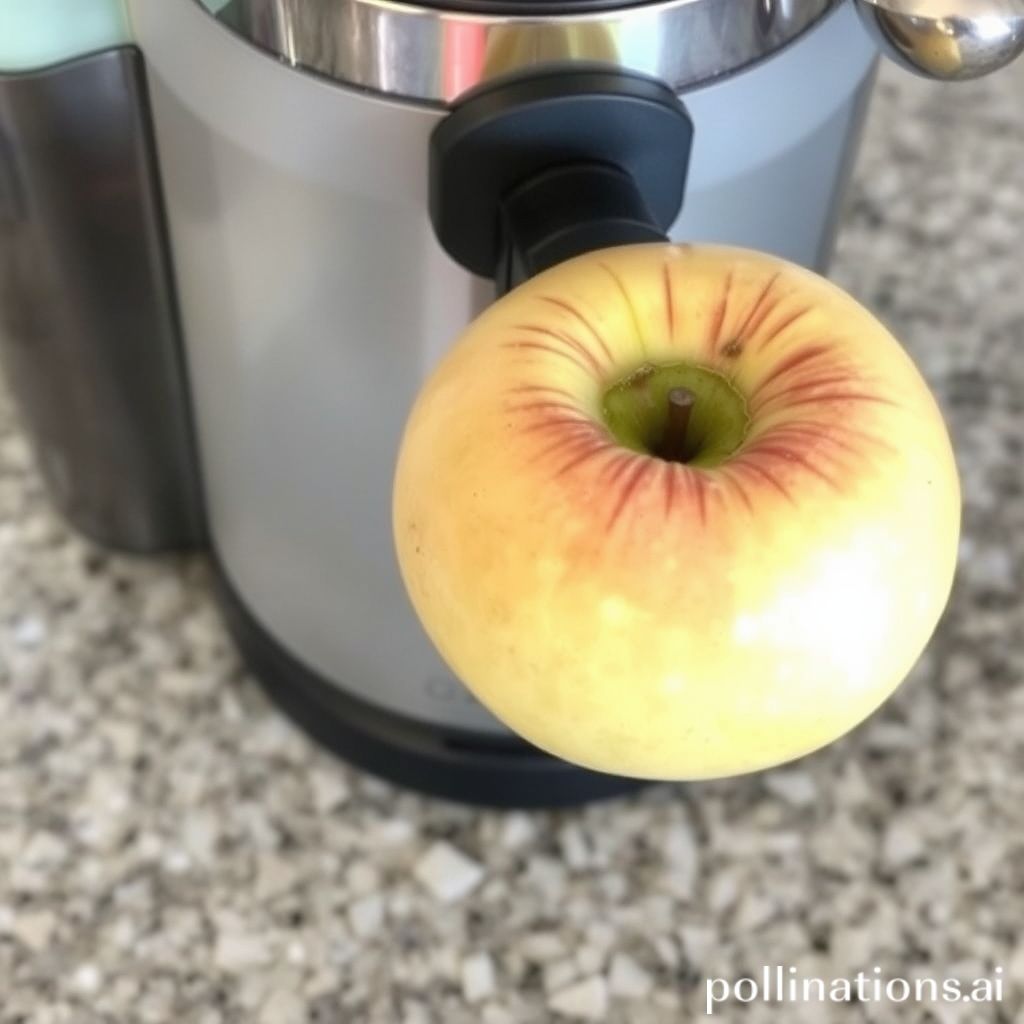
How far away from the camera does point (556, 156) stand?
37 cm

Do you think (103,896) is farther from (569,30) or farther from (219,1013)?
(569,30)

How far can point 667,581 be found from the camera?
0.95 ft

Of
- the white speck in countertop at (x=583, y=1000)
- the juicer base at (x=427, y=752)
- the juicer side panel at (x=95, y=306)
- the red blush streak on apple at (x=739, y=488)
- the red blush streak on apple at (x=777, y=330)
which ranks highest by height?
the red blush streak on apple at (x=777, y=330)

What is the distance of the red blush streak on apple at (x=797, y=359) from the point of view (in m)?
0.32

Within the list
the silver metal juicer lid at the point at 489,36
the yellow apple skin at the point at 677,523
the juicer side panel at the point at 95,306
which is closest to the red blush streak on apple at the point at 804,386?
the yellow apple skin at the point at 677,523

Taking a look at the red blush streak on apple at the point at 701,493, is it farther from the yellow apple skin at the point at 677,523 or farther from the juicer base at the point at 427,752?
the juicer base at the point at 427,752

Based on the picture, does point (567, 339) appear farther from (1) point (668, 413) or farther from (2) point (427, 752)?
(2) point (427, 752)

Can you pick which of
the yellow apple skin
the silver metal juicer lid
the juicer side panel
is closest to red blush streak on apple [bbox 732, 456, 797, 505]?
the yellow apple skin

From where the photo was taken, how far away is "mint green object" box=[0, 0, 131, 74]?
43cm

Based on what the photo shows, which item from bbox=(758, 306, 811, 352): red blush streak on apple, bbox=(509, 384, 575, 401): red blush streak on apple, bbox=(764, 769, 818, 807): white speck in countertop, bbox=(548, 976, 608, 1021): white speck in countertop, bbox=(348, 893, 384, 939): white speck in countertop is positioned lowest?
bbox=(548, 976, 608, 1021): white speck in countertop

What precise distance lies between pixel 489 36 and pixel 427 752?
281 millimetres

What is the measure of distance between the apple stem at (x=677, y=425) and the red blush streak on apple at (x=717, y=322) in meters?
0.01

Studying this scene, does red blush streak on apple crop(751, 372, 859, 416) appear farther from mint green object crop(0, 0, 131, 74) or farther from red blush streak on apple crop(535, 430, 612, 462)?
mint green object crop(0, 0, 131, 74)

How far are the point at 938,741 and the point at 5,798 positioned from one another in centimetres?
36
